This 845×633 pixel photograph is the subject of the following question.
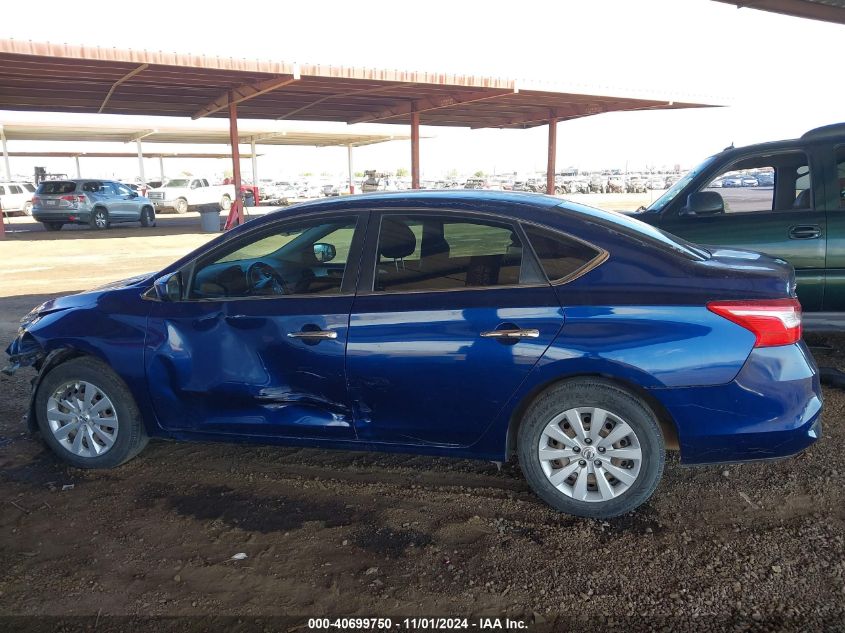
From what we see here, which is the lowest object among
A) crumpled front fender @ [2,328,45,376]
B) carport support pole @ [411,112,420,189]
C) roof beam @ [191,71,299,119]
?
crumpled front fender @ [2,328,45,376]

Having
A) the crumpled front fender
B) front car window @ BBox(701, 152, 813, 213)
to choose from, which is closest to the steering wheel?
the crumpled front fender

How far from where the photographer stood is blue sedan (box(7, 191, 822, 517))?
3.19 meters

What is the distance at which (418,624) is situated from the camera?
267 centimetres

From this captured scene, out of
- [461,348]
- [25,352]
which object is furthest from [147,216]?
[461,348]

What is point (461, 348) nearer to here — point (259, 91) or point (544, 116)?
point (259, 91)

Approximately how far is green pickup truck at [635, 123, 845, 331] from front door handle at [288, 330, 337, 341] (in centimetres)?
372

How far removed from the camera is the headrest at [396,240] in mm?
3682

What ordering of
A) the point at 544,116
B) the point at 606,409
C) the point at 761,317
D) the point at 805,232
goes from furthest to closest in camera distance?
the point at 544,116
the point at 805,232
the point at 606,409
the point at 761,317

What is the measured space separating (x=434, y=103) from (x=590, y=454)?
20614 millimetres

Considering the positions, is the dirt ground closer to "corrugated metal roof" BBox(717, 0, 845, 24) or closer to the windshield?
the windshield

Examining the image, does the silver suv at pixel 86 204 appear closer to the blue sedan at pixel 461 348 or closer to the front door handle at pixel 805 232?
the blue sedan at pixel 461 348

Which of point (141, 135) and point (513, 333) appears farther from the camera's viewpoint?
point (141, 135)

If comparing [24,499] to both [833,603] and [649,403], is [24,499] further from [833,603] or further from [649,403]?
[833,603]

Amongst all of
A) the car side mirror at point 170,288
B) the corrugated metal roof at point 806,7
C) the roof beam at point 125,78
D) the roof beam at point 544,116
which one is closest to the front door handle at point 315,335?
the car side mirror at point 170,288
